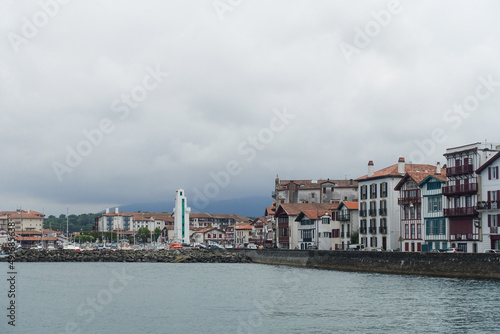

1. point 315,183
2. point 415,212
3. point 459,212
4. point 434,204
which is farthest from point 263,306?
point 315,183

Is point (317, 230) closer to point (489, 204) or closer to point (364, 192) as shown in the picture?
point (364, 192)

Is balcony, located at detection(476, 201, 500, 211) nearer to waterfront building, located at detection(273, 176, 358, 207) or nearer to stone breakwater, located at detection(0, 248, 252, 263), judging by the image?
stone breakwater, located at detection(0, 248, 252, 263)

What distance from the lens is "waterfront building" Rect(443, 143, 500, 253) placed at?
85250 mm

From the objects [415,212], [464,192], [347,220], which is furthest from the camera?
[347,220]

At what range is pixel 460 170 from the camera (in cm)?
8738

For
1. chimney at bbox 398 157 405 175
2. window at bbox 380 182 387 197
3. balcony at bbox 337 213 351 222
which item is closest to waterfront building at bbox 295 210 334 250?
balcony at bbox 337 213 351 222

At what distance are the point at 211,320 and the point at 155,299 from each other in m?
15.4

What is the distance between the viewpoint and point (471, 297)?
5475cm

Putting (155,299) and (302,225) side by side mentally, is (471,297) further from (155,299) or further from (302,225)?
(302,225)

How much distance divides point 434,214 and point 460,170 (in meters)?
9.10

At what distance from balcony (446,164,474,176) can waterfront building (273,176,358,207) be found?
63.0 metres

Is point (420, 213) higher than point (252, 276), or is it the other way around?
point (420, 213)

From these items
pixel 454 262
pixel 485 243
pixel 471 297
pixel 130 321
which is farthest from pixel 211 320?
pixel 485 243

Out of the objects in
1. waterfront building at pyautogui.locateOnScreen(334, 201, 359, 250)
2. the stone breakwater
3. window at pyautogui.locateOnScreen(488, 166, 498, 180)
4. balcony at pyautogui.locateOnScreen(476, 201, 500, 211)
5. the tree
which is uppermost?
window at pyautogui.locateOnScreen(488, 166, 498, 180)
